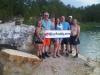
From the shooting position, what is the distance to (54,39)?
13531mm

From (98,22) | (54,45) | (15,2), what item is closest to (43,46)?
(54,45)

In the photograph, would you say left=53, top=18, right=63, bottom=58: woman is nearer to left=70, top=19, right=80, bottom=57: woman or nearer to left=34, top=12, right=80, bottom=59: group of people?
left=34, top=12, right=80, bottom=59: group of people

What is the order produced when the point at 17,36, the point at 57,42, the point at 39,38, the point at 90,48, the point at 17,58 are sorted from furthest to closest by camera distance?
the point at 90,48 < the point at 57,42 < the point at 17,36 < the point at 39,38 < the point at 17,58

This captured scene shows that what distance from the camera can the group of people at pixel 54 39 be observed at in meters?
12.6

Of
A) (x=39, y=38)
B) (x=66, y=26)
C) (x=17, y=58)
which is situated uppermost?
(x=66, y=26)

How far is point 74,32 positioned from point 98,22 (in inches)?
5350

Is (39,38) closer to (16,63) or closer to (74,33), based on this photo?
(16,63)

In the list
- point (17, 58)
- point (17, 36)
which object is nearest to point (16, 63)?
point (17, 58)

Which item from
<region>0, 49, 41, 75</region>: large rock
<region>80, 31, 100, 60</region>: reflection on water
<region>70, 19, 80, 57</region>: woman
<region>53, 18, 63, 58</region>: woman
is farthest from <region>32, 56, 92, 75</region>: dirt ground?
<region>80, 31, 100, 60</region>: reflection on water

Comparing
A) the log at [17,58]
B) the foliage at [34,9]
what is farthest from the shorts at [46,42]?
the foliage at [34,9]

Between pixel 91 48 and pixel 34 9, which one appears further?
pixel 34 9

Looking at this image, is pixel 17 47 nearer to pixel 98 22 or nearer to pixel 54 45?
pixel 54 45

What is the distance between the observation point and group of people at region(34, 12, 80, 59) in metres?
12.6

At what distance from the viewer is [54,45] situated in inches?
530
